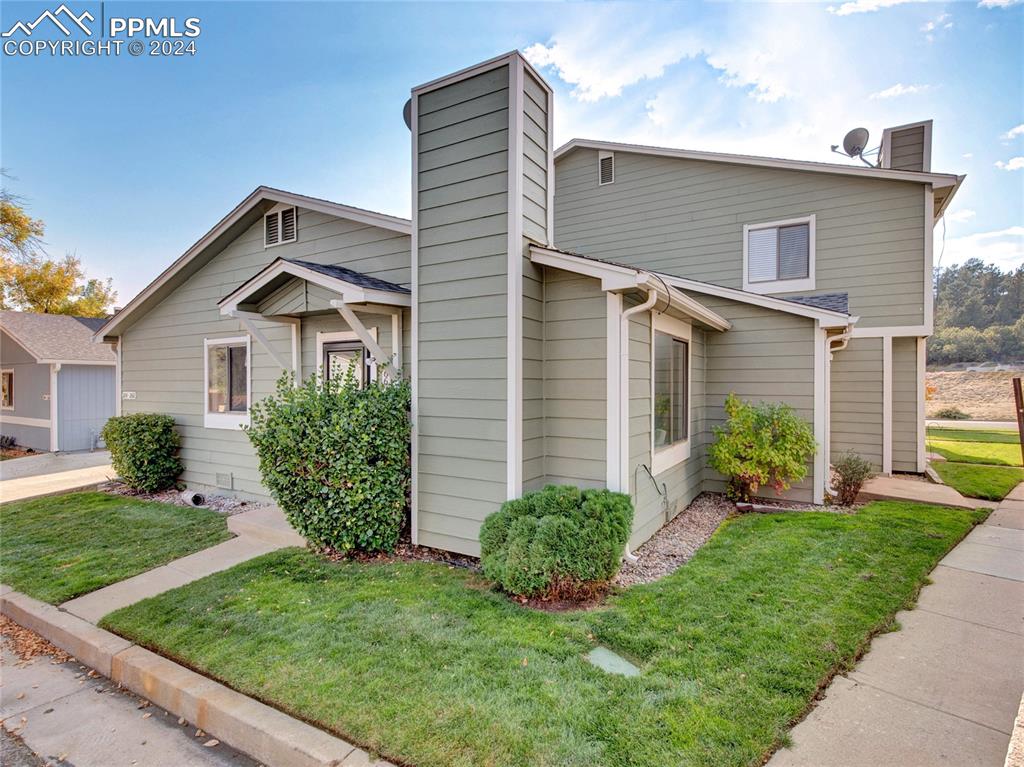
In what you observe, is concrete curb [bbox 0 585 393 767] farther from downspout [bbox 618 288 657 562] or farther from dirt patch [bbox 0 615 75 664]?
downspout [bbox 618 288 657 562]

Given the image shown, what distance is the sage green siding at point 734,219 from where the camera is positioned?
8.07 meters

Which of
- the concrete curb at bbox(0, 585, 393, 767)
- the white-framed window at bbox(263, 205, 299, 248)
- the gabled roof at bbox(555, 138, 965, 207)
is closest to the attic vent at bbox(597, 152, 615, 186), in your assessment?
the gabled roof at bbox(555, 138, 965, 207)

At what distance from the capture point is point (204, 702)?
2561 mm

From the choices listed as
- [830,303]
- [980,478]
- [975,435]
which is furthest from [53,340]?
[975,435]

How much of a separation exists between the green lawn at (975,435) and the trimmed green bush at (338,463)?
55.0 ft

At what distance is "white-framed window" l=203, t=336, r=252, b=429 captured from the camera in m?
7.44

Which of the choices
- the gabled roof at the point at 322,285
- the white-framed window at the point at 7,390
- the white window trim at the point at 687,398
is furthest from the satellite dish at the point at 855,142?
the white-framed window at the point at 7,390

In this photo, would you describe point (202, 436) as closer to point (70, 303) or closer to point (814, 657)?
point (814, 657)

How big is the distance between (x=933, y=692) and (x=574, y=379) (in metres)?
3.08

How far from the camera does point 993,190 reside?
9.75m

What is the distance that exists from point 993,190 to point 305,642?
14315 mm

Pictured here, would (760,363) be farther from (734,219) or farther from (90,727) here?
(90,727)

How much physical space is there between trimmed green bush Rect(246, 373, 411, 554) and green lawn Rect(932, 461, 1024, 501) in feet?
27.1

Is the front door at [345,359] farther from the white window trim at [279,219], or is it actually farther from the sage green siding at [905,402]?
the sage green siding at [905,402]
